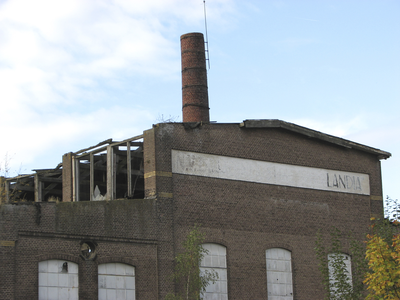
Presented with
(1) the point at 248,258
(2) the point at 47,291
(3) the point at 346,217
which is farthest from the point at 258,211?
(2) the point at 47,291

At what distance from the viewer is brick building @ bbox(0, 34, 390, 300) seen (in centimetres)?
1839

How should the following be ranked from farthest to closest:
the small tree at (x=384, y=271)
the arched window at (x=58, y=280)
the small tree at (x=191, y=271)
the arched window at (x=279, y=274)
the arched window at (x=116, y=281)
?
the arched window at (x=279, y=274)
the small tree at (x=191, y=271)
the arched window at (x=116, y=281)
the arched window at (x=58, y=280)
the small tree at (x=384, y=271)

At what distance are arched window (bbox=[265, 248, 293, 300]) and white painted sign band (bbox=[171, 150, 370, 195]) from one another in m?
2.68

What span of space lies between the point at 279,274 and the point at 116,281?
260 inches

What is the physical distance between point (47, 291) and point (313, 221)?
11.0 metres

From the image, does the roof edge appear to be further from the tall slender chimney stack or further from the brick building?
the tall slender chimney stack

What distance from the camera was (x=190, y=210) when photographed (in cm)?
2131

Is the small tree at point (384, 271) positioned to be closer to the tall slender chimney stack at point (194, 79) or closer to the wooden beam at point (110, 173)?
the wooden beam at point (110, 173)

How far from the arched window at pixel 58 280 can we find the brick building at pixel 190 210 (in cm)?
3

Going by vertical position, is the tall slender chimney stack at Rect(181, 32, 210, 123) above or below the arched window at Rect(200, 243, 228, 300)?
above

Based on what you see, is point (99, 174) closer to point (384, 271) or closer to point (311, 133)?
point (311, 133)

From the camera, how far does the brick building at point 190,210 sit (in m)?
18.4

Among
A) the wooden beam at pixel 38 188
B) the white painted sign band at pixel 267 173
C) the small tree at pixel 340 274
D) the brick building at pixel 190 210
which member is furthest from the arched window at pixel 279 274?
the wooden beam at pixel 38 188

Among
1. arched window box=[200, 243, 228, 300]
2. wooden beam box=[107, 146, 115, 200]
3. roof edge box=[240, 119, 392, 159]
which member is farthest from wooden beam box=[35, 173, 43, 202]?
roof edge box=[240, 119, 392, 159]
